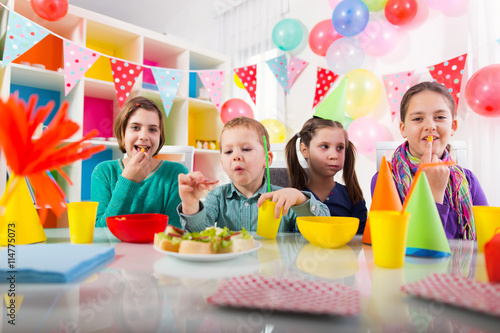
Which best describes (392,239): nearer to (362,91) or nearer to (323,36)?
(362,91)

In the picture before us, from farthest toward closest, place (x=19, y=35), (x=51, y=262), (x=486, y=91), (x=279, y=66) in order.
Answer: (x=279, y=66), (x=19, y=35), (x=486, y=91), (x=51, y=262)

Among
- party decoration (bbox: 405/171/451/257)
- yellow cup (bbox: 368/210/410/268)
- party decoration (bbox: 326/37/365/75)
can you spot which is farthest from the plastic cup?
party decoration (bbox: 326/37/365/75)

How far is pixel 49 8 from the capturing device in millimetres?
2203

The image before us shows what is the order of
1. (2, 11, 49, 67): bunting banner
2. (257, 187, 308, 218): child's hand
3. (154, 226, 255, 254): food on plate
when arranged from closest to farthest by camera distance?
(154, 226, 255, 254): food on plate, (257, 187, 308, 218): child's hand, (2, 11, 49, 67): bunting banner

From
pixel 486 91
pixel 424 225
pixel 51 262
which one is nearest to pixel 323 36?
pixel 486 91

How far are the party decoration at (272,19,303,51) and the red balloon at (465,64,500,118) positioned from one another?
1.63 m

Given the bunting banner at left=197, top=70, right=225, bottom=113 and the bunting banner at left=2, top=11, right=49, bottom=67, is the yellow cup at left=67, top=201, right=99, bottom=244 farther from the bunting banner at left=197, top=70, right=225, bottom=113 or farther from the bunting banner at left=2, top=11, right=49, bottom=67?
the bunting banner at left=197, top=70, right=225, bottom=113

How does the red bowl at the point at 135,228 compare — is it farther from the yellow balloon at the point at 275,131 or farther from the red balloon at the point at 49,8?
the yellow balloon at the point at 275,131

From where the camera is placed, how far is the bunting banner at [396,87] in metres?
2.42

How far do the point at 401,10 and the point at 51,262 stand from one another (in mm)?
2731

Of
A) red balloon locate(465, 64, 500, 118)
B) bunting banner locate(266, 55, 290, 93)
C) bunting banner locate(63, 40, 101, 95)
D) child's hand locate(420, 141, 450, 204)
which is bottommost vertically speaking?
child's hand locate(420, 141, 450, 204)

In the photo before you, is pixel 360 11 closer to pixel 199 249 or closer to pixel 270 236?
pixel 270 236

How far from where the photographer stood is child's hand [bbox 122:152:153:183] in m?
1.25

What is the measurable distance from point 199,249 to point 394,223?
1.14 ft
